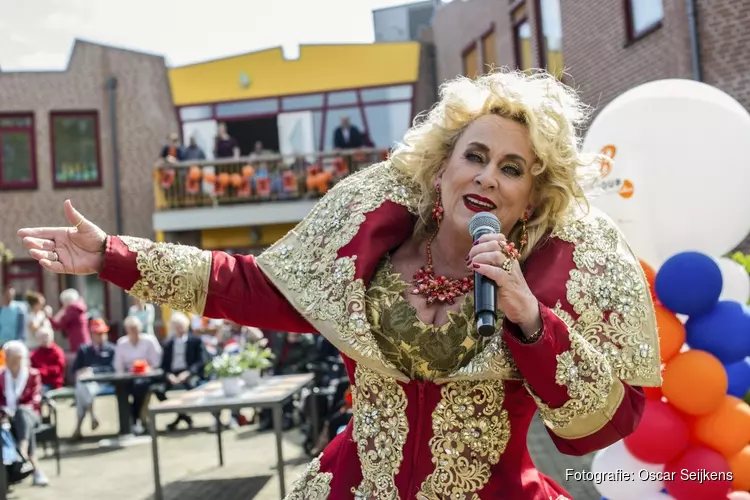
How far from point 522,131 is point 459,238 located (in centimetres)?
35

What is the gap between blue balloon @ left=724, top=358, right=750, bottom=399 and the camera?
161 inches

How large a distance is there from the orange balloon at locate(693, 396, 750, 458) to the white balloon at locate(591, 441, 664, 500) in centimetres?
27

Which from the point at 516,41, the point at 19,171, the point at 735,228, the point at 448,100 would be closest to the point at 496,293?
the point at 448,100

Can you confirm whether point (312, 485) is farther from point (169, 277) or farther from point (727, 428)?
point (727, 428)

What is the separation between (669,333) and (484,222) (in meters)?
2.37

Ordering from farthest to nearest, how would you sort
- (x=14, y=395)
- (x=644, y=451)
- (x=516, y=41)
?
(x=516, y=41) < (x=14, y=395) < (x=644, y=451)

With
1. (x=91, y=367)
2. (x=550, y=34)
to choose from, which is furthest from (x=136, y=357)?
(x=550, y=34)

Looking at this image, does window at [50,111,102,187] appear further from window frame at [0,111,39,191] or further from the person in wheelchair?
the person in wheelchair

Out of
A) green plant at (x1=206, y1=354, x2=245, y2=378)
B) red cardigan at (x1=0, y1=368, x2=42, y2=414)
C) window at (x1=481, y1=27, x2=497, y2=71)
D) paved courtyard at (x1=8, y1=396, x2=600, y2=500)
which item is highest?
window at (x1=481, y1=27, x2=497, y2=71)

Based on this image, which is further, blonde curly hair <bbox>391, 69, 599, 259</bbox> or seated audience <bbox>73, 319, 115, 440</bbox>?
seated audience <bbox>73, 319, 115, 440</bbox>

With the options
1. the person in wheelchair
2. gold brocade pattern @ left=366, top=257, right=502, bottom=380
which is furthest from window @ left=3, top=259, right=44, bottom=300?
gold brocade pattern @ left=366, top=257, right=502, bottom=380

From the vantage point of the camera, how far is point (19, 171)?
20.5m

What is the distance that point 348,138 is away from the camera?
60.0 ft

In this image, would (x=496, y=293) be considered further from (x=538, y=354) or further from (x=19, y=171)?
(x=19, y=171)
